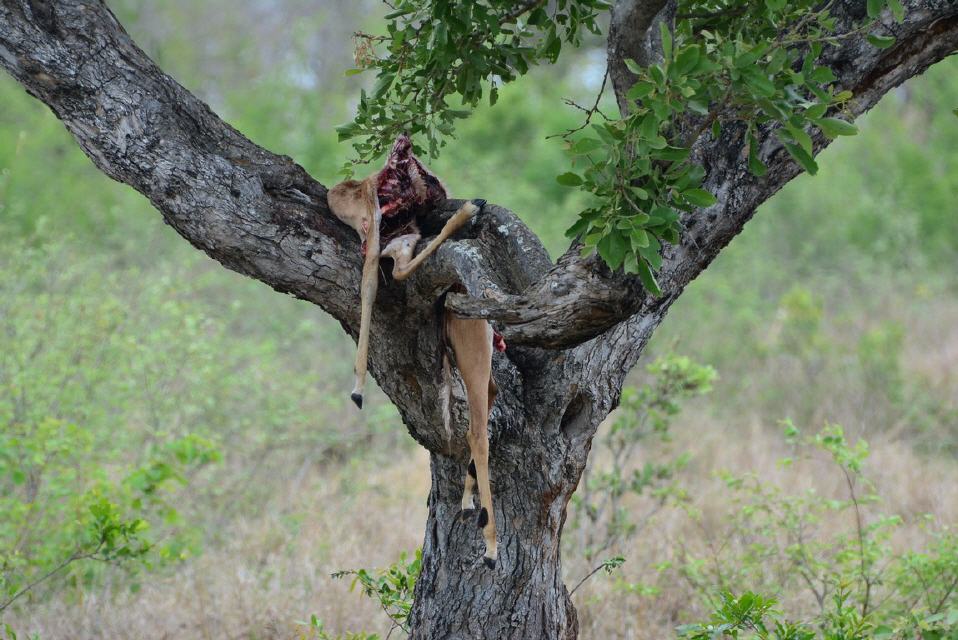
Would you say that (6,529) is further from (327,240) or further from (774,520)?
(774,520)

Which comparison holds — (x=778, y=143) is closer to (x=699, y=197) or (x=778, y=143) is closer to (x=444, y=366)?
(x=699, y=197)

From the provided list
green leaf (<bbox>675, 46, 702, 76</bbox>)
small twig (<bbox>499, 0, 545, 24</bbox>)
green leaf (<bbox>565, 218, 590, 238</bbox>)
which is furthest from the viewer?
small twig (<bbox>499, 0, 545, 24</bbox>)

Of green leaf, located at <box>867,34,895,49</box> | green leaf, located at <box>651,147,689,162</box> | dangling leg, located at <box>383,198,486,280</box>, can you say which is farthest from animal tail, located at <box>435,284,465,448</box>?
green leaf, located at <box>867,34,895,49</box>

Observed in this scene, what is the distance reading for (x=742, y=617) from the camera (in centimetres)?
307

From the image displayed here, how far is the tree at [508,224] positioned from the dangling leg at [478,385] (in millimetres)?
110

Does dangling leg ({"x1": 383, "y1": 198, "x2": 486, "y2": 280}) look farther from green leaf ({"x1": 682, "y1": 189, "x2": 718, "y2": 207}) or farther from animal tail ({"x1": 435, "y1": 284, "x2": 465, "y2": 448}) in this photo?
green leaf ({"x1": 682, "y1": 189, "x2": 718, "y2": 207})

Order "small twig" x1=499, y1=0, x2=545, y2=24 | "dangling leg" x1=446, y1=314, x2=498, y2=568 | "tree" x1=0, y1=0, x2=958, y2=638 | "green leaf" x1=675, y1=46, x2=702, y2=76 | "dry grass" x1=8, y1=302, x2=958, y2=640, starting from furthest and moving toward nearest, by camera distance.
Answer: "dry grass" x1=8, y1=302, x2=958, y2=640 → "small twig" x1=499, y1=0, x2=545, y2=24 → "dangling leg" x1=446, y1=314, x2=498, y2=568 → "tree" x1=0, y1=0, x2=958, y2=638 → "green leaf" x1=675, y1=46, x2=702, y2=76

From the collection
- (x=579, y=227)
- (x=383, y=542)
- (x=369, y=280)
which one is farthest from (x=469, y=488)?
(x=383, y=542)

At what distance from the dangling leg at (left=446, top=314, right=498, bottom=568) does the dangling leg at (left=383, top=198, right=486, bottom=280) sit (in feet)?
0.67

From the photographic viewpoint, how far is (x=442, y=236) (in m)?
2.67

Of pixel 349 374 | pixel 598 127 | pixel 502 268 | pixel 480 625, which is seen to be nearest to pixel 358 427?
pixel 349 374

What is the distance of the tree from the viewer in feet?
8.07

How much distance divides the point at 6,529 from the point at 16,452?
41cm

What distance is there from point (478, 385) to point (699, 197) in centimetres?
87
